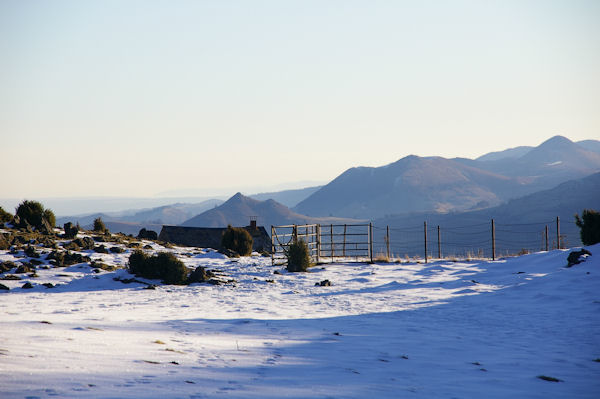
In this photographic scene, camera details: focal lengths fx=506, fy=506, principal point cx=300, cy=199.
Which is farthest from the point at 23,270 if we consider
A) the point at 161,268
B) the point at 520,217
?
the point at 520,217

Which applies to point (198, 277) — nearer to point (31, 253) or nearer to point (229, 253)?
point (31, 253)

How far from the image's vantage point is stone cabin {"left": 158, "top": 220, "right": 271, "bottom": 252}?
131 ft

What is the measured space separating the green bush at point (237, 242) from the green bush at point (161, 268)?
1141 centimetres

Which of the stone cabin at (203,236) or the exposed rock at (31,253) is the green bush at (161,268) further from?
the stone cabin at (203,236)

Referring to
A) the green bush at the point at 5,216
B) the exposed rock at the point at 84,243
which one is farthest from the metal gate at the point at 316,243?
the green bush at the point at 5,216

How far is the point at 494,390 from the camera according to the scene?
250 inches

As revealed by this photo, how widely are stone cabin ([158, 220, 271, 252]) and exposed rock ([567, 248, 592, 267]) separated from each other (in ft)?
79.7

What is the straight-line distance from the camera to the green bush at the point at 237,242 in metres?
30.6

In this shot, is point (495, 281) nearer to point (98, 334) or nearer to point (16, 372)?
point (98, 334)

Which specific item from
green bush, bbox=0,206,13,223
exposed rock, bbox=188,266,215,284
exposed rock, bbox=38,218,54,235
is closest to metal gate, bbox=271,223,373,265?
exposed rock, bbox=188,266,215,284

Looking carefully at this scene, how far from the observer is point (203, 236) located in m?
41.6

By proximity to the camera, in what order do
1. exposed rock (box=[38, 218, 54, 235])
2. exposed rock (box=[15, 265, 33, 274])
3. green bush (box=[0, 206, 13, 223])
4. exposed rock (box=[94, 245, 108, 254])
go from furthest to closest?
green bush (box=[0, 206, 13, 223])
exposed rock (box=[38, 218, 54, 235])
exposed rock (box=[94, 245, 108, 254])
exposed rock (box=[15, 265, 33, 274])

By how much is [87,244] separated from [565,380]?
68.7 feet

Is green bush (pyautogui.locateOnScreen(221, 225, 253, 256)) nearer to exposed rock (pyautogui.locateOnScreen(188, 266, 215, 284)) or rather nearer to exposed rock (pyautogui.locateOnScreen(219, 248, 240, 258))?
exposed rock (pyautogui.locateOnScreen(219, 248, 240, 258))
